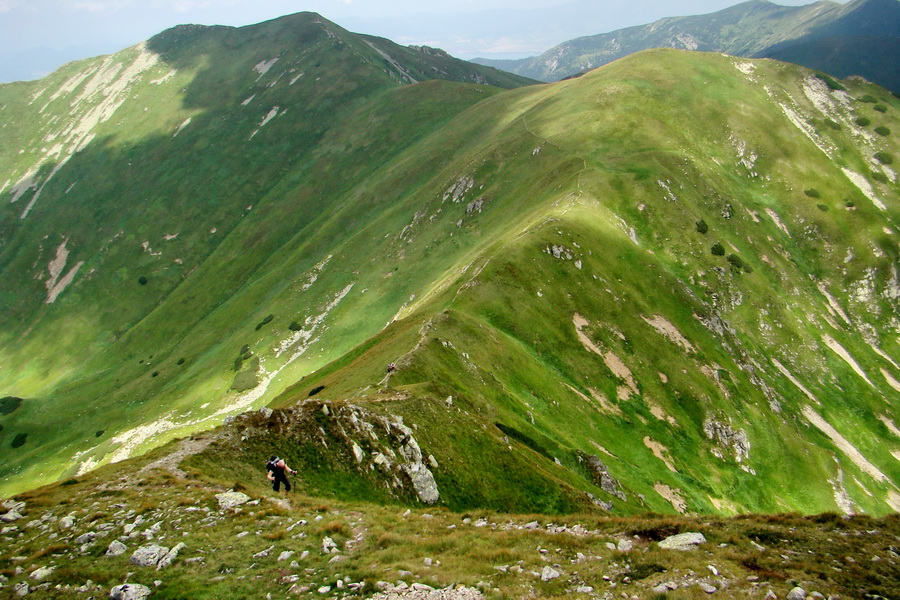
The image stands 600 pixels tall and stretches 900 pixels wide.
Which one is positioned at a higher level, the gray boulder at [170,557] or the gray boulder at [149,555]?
the gray boulder at [149,555]

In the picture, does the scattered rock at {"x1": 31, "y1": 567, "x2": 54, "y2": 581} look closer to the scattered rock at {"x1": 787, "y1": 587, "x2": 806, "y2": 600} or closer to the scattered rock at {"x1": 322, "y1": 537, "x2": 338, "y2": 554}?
the scattered rock at {"x1": 322, "y1": 537, "x2": 338, "y2": 554}

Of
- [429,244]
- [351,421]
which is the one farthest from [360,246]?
[351,421]

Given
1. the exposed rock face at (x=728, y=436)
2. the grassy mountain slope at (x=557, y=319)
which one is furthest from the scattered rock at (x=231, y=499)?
the exposed rock face at (x=728, y=436)

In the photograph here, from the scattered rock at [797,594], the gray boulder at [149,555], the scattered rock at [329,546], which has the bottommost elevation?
the scattered rock at [797,594]

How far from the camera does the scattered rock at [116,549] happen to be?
1556 cm

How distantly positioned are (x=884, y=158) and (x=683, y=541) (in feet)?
496

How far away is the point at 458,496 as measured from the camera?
29125mm

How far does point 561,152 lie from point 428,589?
103m

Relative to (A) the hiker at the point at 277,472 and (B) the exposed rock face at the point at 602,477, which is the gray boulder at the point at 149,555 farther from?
(B) the exposed rock face at the point at 602,477

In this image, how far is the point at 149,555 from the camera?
15391 millimetres

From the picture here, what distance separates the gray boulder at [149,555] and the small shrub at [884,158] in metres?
164

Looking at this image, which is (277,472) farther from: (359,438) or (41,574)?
(41,574)

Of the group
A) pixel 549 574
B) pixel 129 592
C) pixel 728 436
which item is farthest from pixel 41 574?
pixel 728 436

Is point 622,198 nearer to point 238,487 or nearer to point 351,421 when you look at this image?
point 351,421
